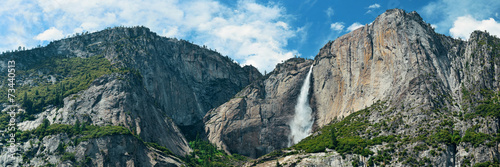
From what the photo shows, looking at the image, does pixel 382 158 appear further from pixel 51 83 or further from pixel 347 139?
pixel 51 83

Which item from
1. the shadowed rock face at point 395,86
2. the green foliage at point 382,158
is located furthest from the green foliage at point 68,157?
the green foliage at point 382,158

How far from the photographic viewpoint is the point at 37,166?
126062 millimetres

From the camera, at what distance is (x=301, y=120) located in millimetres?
188000

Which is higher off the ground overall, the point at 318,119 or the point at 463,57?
the point at 463,57

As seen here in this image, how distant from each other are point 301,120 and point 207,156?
44.4m

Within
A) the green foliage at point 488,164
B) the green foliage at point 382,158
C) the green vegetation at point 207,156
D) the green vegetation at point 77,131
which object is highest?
the green vegetation at point 77,131

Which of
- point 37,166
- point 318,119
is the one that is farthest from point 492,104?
point 37,166

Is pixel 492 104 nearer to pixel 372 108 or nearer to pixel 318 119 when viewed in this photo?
pixel 372 108

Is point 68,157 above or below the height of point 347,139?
below

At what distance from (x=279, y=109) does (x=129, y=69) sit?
216 feet

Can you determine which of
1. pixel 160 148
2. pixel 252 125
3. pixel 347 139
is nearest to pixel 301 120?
pixel 252 125

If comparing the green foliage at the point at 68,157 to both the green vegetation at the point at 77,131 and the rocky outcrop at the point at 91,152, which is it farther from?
the green vegetation at the point at 77,131

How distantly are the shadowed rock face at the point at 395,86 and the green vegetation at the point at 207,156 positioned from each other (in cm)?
596

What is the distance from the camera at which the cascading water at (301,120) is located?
18262cm
